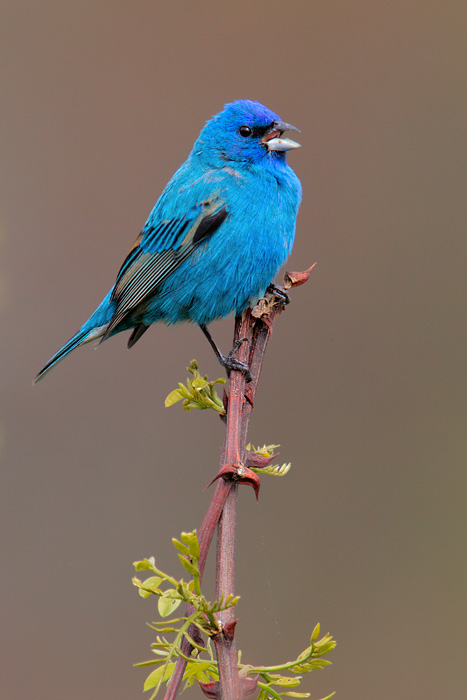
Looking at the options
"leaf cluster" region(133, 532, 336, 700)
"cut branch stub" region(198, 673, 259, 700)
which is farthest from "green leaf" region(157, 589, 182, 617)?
"cut branch stub" region(198, 673, 259, 700)

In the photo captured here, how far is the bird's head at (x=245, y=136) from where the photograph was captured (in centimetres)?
290

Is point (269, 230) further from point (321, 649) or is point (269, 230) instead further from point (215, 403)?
point (321, 649)

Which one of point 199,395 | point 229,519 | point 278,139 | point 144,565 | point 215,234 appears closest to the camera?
point 144,565

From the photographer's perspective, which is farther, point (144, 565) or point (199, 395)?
point (199, 395)

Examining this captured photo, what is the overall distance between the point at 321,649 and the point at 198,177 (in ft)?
7.67

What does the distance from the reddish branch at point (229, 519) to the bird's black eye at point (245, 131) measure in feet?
6.23

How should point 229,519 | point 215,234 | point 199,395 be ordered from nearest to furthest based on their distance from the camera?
point 229,519 → point 199,395 → point 215,234

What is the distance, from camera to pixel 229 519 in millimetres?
918

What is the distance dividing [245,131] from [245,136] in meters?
0.02

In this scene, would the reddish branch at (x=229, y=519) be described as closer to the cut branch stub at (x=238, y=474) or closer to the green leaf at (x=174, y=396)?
the cut branch stub at (x=238, y=474)

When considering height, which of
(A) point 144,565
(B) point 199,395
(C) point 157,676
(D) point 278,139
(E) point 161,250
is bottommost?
(C) point 157,676

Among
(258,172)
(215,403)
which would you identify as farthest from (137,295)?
(215,403)

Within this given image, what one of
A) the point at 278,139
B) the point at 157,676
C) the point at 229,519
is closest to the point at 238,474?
the point at 229,519

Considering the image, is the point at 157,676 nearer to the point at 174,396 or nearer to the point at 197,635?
the point at 197,635
